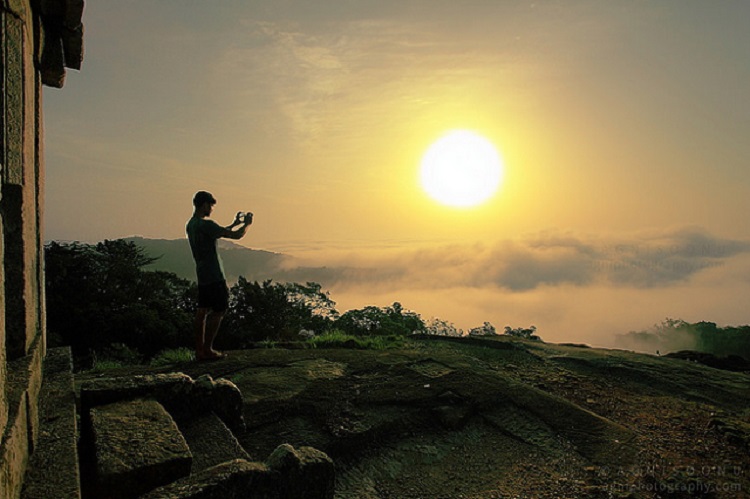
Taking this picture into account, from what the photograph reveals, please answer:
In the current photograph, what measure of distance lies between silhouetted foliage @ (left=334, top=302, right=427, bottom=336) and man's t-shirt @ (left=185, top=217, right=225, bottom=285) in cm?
556

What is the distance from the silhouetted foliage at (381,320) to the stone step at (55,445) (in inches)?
308

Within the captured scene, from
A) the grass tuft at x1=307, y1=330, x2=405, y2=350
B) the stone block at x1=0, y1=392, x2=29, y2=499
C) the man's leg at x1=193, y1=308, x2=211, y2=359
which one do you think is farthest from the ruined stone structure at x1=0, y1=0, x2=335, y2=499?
the grass tuft at x1=307, y1=330, x2=405, y2=350

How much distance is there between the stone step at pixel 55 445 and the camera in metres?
2.34

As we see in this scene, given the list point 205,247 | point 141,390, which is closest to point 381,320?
point 205,247

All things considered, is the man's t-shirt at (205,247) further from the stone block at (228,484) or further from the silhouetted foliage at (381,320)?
the silhouetted foliage at (381,320)

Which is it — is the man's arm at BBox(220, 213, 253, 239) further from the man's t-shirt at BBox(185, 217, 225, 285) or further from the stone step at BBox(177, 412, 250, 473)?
the stone step at BBox(177, 412, 250, 473)

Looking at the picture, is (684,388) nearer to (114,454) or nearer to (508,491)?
(508,491)

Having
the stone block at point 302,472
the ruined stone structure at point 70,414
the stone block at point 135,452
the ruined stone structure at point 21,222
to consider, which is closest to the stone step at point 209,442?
the ruined stone structure at point 70,414

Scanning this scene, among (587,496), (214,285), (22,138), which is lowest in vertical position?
(587,496)

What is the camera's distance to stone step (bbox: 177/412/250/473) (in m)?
3.29

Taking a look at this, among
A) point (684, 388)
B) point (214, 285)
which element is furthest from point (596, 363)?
point (214, 285)

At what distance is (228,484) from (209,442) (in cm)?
86

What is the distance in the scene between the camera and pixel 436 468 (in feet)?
13.2

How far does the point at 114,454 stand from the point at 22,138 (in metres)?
2.04
